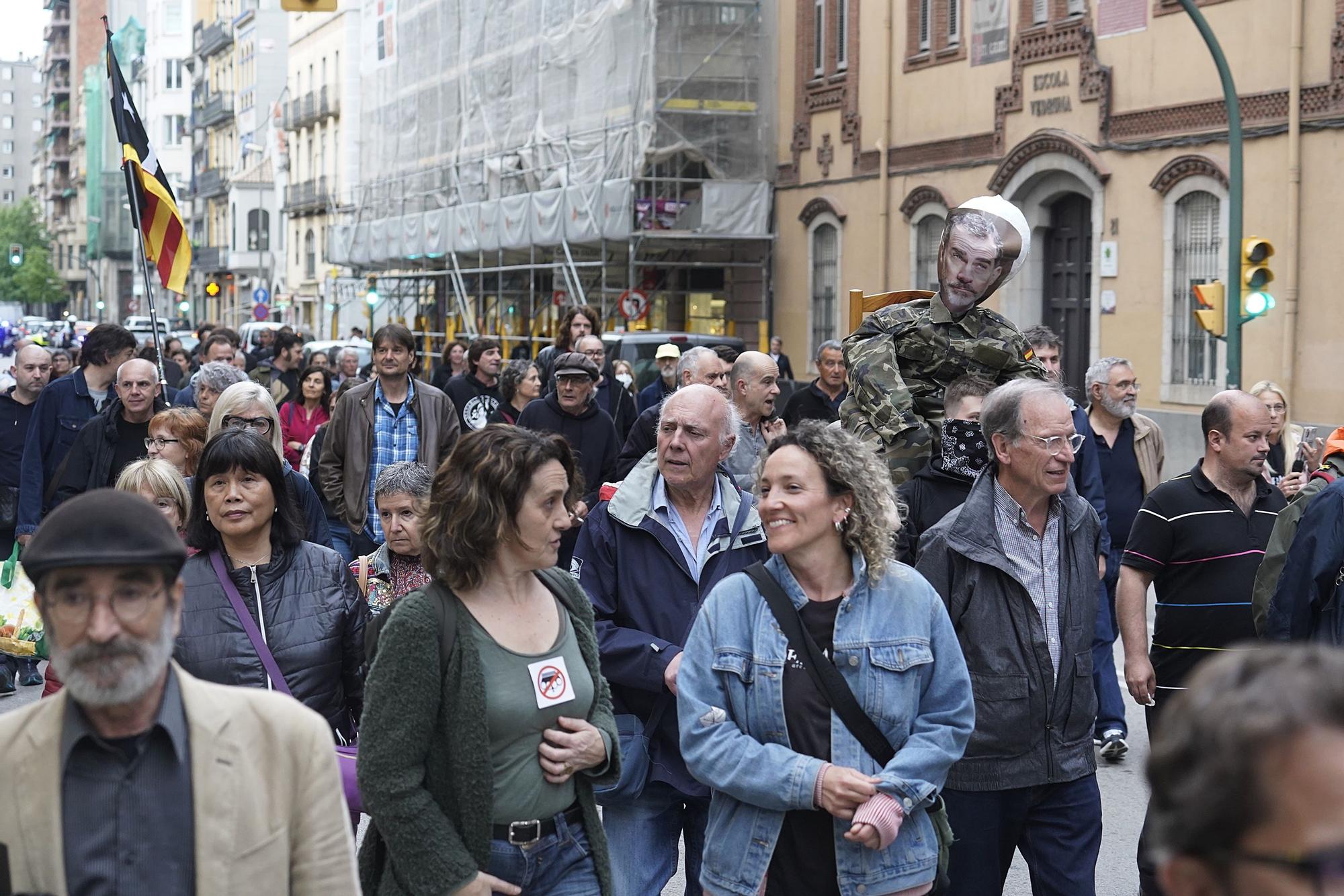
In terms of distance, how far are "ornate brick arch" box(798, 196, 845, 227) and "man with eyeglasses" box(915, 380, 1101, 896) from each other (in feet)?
72.7

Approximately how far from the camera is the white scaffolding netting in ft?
91.3

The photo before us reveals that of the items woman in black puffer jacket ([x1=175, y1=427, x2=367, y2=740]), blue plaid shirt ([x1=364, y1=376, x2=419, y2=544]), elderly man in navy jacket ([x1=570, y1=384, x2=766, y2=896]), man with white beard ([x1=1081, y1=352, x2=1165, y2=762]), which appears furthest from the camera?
blue plaid shirt ([x1=364, y1=376, x2=419, y2=544])

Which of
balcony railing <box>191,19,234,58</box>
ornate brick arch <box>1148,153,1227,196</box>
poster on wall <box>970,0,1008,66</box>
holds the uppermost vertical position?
balcony railing <box>191,19,234,58</box>

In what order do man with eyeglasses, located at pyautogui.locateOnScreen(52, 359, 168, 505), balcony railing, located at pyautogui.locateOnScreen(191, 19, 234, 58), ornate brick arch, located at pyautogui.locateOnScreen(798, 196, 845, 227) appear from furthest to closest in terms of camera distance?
balcony railing, located at pyautogui.locateOnScreen(191, 19, 234, 58), ornate brick arch, located at pyautogui.locateOnScreen(798, 196, 845, 227), man with eyeglasses, located at pyautogui.locateOnScreen(52, 359, 168, 505)

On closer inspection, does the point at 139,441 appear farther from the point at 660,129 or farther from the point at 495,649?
the point at 660,129

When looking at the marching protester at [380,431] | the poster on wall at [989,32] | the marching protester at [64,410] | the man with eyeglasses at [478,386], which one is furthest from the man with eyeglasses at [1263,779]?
the poster on wall at [989,32]

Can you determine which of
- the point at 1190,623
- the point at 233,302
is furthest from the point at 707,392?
the point at 233,302

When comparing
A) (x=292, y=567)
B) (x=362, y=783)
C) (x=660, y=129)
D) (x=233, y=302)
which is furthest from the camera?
(x=233, y=302)

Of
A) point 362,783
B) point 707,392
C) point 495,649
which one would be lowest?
point 362,783

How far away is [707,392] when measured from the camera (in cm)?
514

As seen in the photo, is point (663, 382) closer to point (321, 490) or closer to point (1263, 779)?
point (321, 490)

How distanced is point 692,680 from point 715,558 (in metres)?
0.90

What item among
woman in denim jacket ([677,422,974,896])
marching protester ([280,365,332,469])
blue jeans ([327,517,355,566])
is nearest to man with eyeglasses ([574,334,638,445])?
marching protester ([280,365,332,469])

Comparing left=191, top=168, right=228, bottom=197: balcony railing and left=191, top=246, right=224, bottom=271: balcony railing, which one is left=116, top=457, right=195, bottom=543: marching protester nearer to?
left=191, top=246, right=224, bottom=271: balcony railing
